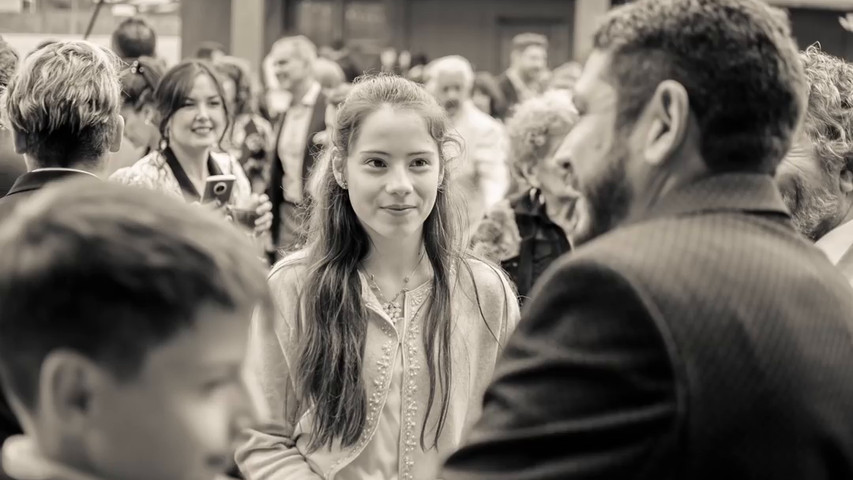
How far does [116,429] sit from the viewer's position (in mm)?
1205

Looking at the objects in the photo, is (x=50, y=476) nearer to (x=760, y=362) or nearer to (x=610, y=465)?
(x=610, y=465)

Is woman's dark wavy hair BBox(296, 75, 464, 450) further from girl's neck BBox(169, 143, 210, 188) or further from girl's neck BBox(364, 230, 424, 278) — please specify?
→ girl's neck BBox(169, 143, 210, 188)

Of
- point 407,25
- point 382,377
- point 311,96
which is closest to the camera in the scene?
point 382,377

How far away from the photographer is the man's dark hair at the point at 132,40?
6.91 meters

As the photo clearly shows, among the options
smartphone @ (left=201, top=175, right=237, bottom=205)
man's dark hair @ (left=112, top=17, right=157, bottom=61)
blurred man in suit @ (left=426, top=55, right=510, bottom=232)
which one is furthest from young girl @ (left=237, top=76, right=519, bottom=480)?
blurred man in suit @ (left=426, top=55, right=510, bottom=232)

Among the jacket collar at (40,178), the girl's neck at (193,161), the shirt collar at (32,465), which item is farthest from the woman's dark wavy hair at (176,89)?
the shirt collar at (32,465)

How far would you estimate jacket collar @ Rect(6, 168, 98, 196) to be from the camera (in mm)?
2963

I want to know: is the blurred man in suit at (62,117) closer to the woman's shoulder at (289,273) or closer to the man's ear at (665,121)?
the woman's shoulder at (289,273)

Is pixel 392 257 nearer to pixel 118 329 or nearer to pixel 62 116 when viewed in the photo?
pixel 62 116

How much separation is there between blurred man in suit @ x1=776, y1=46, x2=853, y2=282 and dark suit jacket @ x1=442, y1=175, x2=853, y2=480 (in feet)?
4.26

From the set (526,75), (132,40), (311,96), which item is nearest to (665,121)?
(132,40)

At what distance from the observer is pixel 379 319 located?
2.82 metres

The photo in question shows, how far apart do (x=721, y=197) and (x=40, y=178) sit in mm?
1897

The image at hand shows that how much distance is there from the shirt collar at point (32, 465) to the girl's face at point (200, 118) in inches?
158
